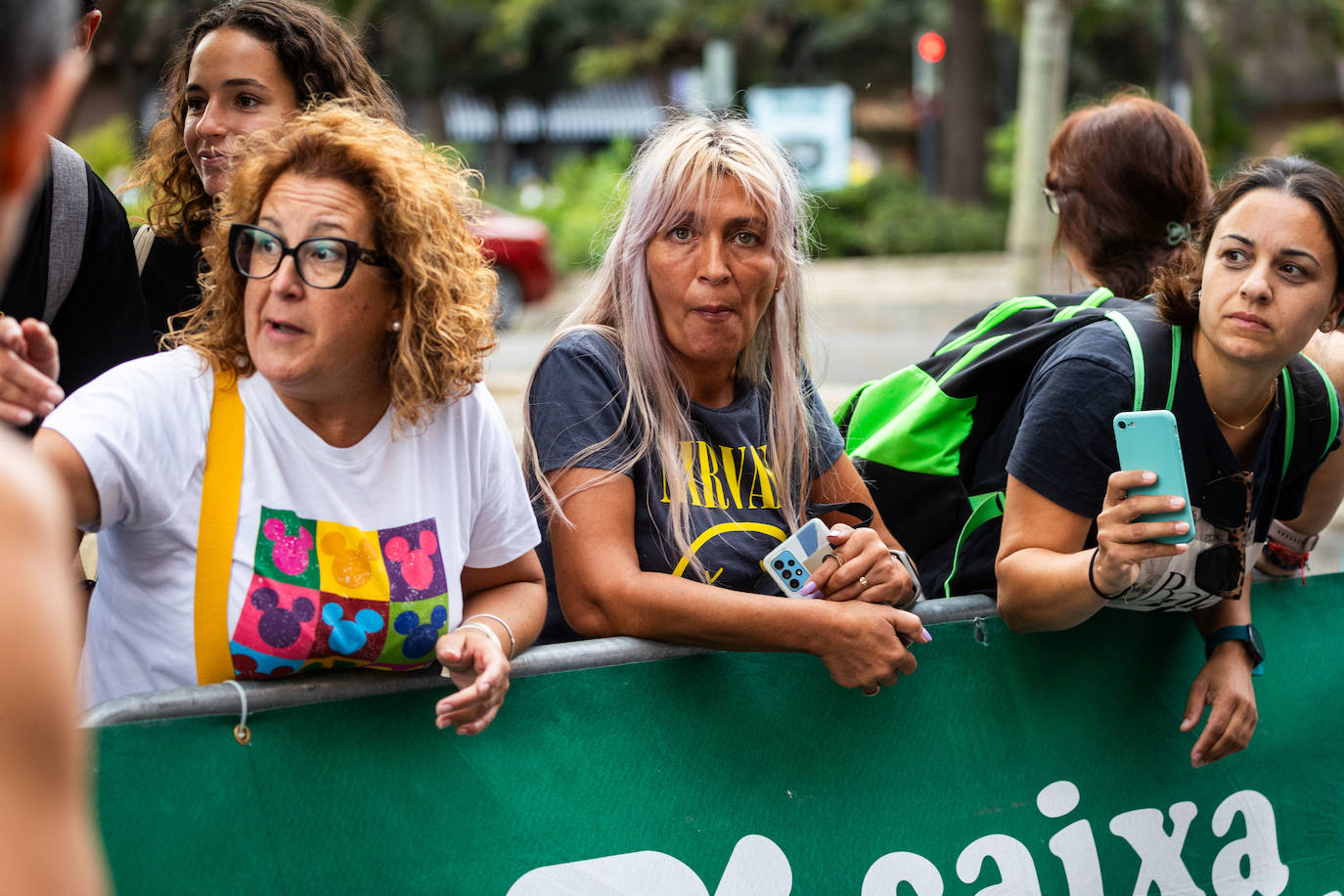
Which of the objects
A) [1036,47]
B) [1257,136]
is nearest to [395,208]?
[1036,47]

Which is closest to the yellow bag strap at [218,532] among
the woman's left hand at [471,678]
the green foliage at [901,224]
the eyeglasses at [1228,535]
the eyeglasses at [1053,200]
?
the woman's left hand at [471,678]

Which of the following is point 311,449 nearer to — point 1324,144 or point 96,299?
point 96,299

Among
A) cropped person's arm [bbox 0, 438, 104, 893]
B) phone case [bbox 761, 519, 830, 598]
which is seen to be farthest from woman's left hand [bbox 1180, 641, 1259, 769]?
cropped person's arm [bbox 0, 438, 104, 893]

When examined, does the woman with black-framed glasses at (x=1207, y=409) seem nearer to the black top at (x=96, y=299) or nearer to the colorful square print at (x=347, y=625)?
the colorful square print at (x=347, y=625)

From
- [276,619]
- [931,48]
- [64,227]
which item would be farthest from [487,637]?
[931,48]

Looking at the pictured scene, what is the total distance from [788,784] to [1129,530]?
2.70ft

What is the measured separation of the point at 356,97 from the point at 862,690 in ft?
5.20

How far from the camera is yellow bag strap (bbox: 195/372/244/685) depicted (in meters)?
2.10

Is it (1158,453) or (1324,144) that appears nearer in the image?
(1158,453)

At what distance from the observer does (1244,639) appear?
10.3 ft

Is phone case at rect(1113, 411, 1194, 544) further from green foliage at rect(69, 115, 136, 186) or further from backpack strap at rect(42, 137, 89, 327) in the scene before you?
green foliage at rect(69, 115, 136, 186)

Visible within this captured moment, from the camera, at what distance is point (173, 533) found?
208 cm

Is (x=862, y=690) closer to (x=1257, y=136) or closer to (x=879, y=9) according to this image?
(x=879, y=9)

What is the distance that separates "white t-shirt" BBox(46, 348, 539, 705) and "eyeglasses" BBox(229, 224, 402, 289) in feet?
0.58
